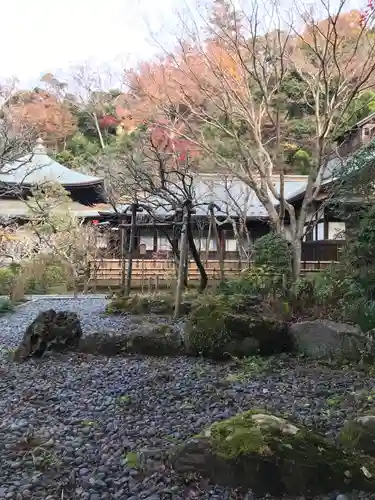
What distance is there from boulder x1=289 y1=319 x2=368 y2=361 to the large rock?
224cm

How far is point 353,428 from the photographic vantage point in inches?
93.4

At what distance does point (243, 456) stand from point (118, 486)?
0.57 meters

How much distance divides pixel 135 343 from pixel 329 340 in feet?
6.21

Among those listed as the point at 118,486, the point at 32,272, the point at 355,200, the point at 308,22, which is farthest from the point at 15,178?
the point at 118,486

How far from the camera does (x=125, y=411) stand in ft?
10.6

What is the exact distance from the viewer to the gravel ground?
7.17 ft

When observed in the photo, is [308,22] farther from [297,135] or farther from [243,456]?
[243,456]

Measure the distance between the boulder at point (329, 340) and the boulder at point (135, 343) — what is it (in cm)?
119

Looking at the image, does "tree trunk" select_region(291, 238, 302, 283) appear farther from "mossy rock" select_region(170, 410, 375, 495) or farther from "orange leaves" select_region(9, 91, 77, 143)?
"orange leaves" select_region(9, 91, 77, 143)

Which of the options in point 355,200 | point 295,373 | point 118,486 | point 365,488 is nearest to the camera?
point 365,488

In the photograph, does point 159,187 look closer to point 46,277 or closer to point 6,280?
point 6,280

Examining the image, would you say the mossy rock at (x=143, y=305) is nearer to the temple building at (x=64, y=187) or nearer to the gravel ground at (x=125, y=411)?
the gravel ground at (x=125, y=411)

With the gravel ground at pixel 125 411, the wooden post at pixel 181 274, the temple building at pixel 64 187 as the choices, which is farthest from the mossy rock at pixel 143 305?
the temple building at pixel 64 187

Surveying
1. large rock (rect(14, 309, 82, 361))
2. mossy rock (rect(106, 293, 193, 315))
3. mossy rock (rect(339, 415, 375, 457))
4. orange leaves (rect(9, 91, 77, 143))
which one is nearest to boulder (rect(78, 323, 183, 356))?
large rock (rect(14, 309, 82, 361))
